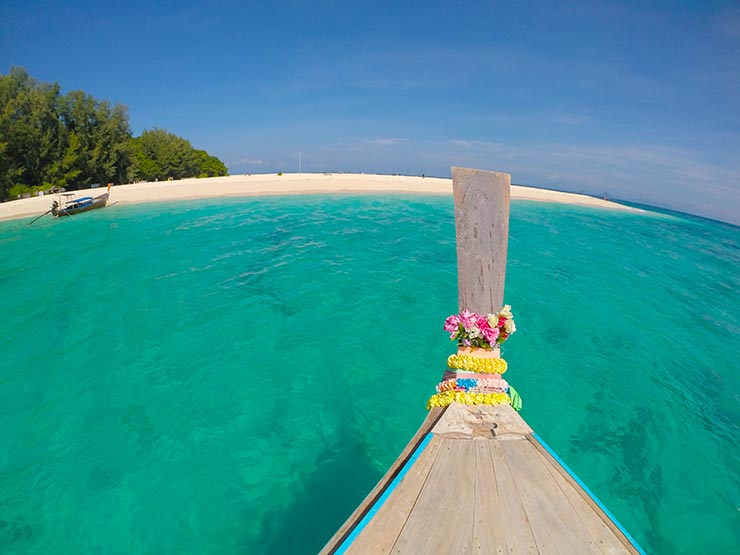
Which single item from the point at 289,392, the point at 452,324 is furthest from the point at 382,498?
the point at 289,392

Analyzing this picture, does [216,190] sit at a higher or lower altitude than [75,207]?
higher

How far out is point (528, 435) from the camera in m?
3.58

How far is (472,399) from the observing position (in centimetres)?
406

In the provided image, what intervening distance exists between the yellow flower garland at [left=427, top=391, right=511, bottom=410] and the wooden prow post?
121cm

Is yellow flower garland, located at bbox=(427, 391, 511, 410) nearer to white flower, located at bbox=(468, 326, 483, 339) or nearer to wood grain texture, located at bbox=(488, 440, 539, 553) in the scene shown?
wood grain texture, located at bbox=(488, 440, 539, 553)

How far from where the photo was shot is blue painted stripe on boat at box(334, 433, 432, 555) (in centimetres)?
245

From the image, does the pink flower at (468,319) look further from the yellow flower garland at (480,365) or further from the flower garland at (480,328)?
the yellow flower garland at (480,365)

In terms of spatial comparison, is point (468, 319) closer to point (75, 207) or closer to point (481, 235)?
point (481, 235)

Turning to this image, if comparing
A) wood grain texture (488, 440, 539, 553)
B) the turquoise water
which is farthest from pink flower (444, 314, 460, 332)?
the turquoise water

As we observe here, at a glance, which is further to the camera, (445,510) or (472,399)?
Result: (472,399)

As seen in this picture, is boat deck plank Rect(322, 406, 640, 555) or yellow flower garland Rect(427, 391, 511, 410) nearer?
boat deck plank Rect(322, 406, 640, 555)

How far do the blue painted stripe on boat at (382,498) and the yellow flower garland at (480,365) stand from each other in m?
1.17

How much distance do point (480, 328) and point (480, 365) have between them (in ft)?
1.66

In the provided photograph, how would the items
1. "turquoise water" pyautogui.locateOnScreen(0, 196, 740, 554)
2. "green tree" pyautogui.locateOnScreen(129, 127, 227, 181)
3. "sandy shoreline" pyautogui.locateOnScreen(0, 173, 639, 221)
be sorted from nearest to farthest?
"turquoise water" pyautogui.locateOnScreen(0, 196, 740, 554) → "sandy shoreline" pyautogui.locateOnScreen(0, 173, 639, 221) → "green tree" pyautogui.locateOnScreen(129, 127, 227, 181)
